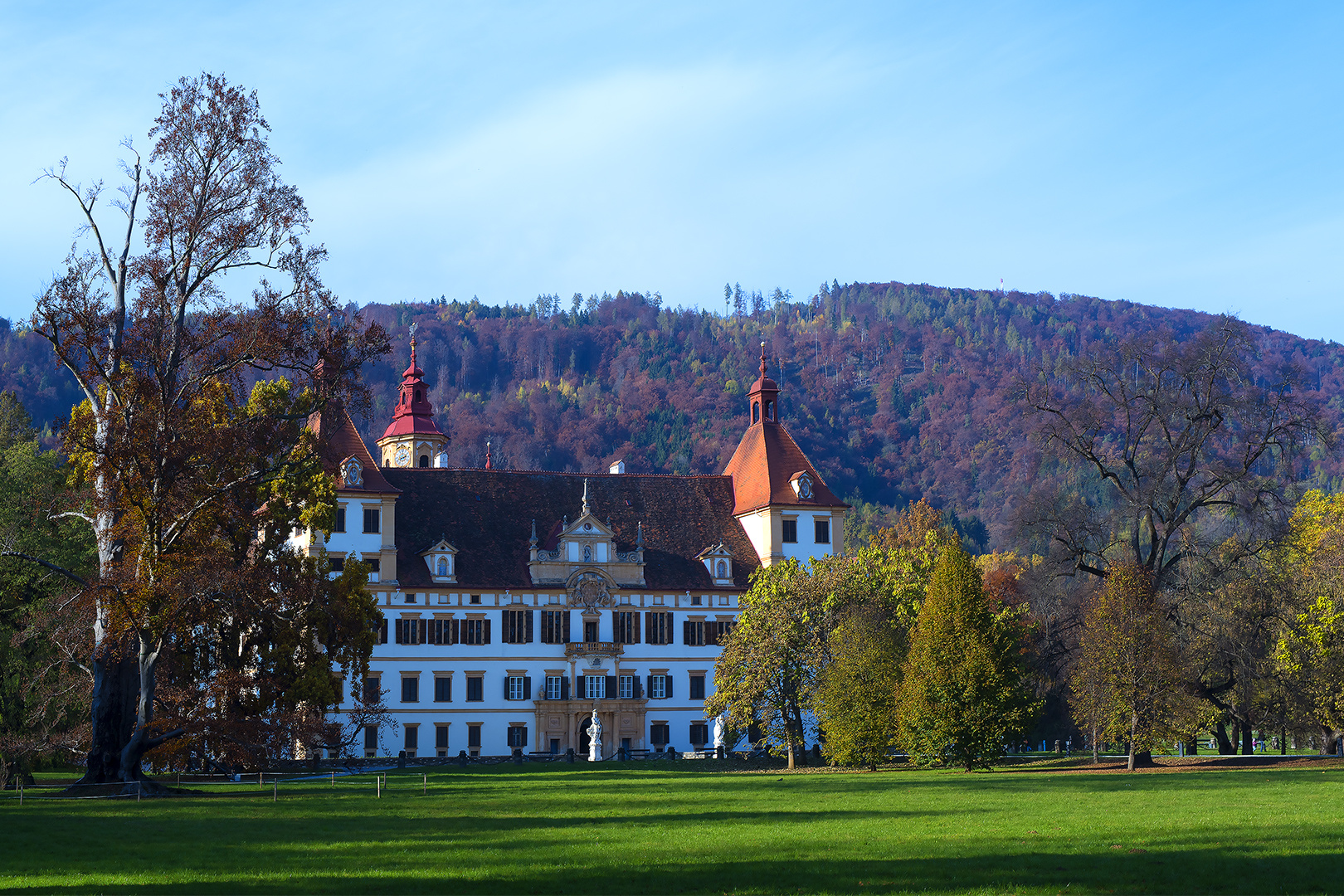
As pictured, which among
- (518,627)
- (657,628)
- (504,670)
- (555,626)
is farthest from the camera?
(657,628)

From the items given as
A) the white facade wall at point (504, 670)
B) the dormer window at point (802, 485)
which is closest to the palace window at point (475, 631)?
the white facade wall at point (504, 670)

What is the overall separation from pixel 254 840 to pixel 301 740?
16.6 meters

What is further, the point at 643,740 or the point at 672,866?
the point at 643,740

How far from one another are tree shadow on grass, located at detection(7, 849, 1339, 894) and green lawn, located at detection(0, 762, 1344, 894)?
0.15 ft

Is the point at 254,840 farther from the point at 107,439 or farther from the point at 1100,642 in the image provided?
the point at 1100,642

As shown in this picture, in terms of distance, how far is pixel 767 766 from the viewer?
57594 mm

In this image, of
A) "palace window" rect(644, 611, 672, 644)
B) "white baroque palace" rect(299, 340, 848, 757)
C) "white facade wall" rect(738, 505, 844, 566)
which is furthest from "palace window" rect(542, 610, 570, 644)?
"white facade wall" rect(738, 505, 844, 566)

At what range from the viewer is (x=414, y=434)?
282ft

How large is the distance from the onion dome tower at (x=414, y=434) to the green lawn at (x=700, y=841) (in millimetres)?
51729

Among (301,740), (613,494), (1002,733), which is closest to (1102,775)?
(1002,733)

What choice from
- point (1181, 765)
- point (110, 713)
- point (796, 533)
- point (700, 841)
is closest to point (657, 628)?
point (796, 533)

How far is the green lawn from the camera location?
17031mm

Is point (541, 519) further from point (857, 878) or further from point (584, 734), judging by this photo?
point (857, 878)

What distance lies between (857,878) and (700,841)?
4.93 metres
